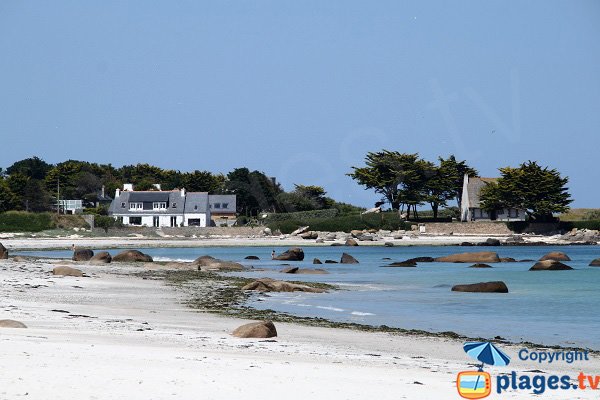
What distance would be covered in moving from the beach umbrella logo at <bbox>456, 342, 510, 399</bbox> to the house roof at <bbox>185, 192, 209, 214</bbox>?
9154cm

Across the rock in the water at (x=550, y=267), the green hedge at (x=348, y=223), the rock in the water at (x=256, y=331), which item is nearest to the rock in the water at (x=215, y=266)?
the rock in the water at (x=550, y=267)

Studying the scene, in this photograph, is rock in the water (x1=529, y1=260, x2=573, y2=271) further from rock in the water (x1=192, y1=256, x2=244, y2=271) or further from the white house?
the white house

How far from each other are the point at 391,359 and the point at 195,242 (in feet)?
236

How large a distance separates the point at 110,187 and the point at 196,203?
77.5 feet

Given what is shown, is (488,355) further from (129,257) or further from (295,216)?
(295,216)

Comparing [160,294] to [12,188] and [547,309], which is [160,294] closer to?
[547,309]

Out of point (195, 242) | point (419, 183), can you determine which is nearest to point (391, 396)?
point (195, 242)

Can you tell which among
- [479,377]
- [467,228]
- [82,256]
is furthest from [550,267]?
[467,228]

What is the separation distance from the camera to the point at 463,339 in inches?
683

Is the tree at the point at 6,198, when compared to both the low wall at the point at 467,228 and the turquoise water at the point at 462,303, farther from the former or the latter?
the turquoise water at the point at 462,303

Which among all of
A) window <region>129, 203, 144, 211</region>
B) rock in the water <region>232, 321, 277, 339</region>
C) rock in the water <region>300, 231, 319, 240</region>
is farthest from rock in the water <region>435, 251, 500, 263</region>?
window <region>129, 203, 144, 211</region>

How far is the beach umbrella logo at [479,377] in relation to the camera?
10.0 m

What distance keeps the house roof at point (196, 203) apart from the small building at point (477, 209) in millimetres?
30478

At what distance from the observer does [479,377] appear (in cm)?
1125
